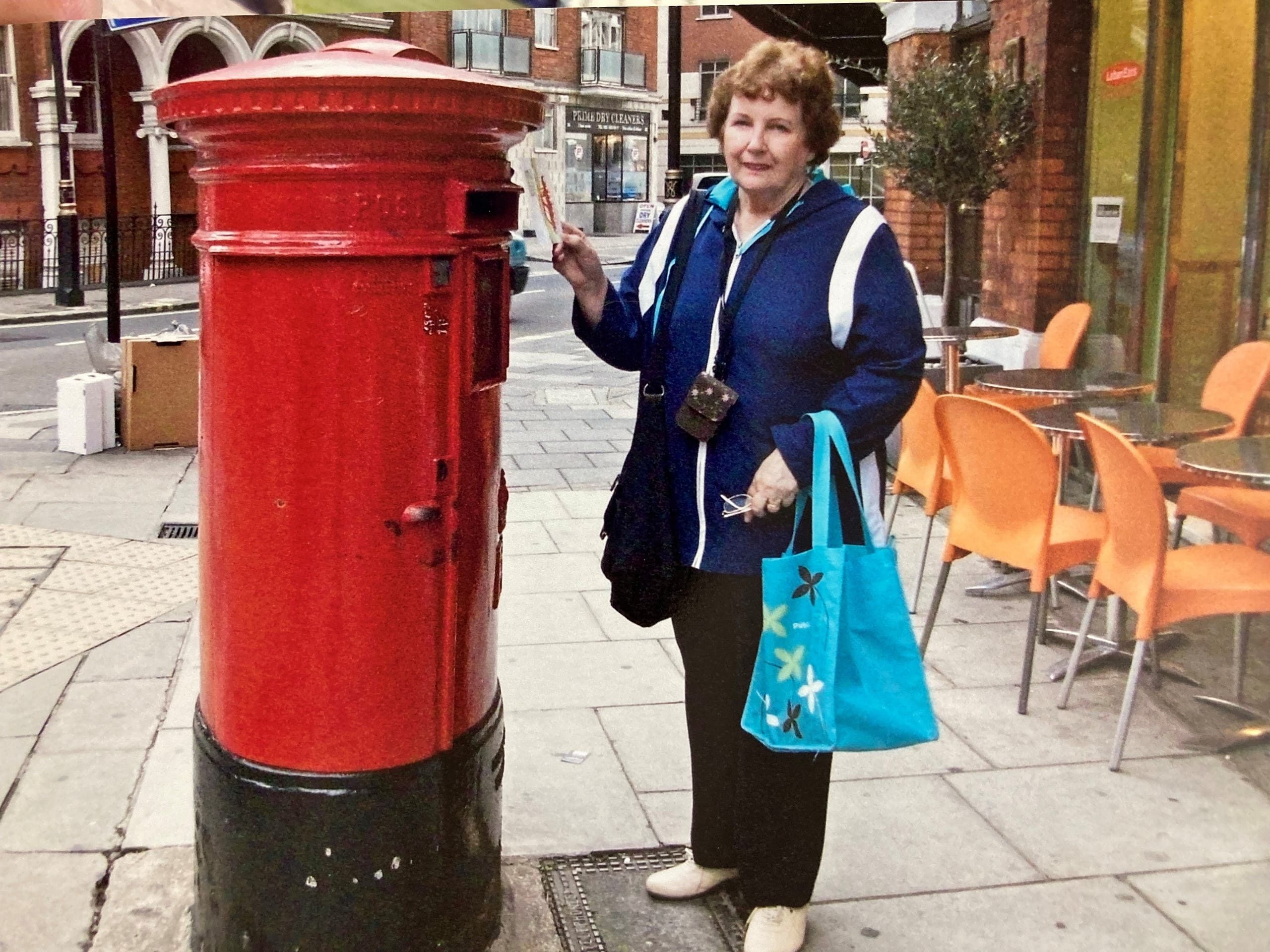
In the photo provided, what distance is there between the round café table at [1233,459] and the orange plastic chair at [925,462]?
1.01m

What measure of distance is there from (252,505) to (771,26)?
31.1ft

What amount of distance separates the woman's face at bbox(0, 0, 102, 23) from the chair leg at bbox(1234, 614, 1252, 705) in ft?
15.1

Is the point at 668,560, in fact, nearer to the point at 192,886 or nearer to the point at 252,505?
the point at 252,505

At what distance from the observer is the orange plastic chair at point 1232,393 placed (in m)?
4.98

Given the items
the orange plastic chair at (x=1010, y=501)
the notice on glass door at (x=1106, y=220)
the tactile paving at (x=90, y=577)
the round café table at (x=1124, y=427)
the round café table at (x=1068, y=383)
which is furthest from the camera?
the notice on glass door at (x=1106, y=220)

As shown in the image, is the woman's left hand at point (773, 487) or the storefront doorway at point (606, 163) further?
the storefront doorway at point (606, 163)

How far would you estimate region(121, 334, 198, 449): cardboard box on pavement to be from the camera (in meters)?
7.53

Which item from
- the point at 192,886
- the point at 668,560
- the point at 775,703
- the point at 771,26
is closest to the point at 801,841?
the point at 775,703

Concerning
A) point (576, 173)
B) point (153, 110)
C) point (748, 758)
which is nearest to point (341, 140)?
point (748, 758)

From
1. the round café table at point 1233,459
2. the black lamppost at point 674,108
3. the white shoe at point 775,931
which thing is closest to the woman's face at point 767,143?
the white shoe at point 775,931

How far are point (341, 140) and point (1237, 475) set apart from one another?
2585 millimetres

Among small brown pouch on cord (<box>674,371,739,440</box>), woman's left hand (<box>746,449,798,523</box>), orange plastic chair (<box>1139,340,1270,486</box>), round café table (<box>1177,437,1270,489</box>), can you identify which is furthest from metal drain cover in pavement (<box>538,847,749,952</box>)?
orange plastic chair (<box>1139,340,1270,486</box>)

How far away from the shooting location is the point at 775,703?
8.09 ft

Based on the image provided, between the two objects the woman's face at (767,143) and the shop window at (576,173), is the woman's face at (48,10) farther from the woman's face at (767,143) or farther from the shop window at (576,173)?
the shop window at (576,173)
